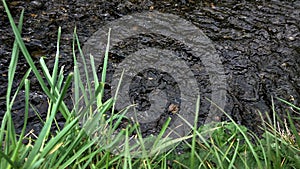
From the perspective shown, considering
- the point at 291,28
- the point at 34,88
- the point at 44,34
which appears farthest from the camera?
the point at 291,28

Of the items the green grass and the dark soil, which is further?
the dark soil

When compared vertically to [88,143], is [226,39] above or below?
below

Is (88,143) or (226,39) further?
(226,39)

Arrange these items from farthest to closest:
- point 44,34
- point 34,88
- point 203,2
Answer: point 203,2 < point 44,34 < point 34,88

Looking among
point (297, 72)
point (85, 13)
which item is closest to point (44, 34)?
point (85, 13)

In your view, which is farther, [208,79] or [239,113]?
[208,79]

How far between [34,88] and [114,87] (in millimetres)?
329

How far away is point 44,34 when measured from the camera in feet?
6.99

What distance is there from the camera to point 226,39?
221 cm

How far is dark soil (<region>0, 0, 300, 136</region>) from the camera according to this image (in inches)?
72.5

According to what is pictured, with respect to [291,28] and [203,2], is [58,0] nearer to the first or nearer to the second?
[203,2]

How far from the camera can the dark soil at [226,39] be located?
6.04ft

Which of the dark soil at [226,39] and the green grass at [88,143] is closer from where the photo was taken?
the green grass at [88,143]

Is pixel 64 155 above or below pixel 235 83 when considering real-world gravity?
above
